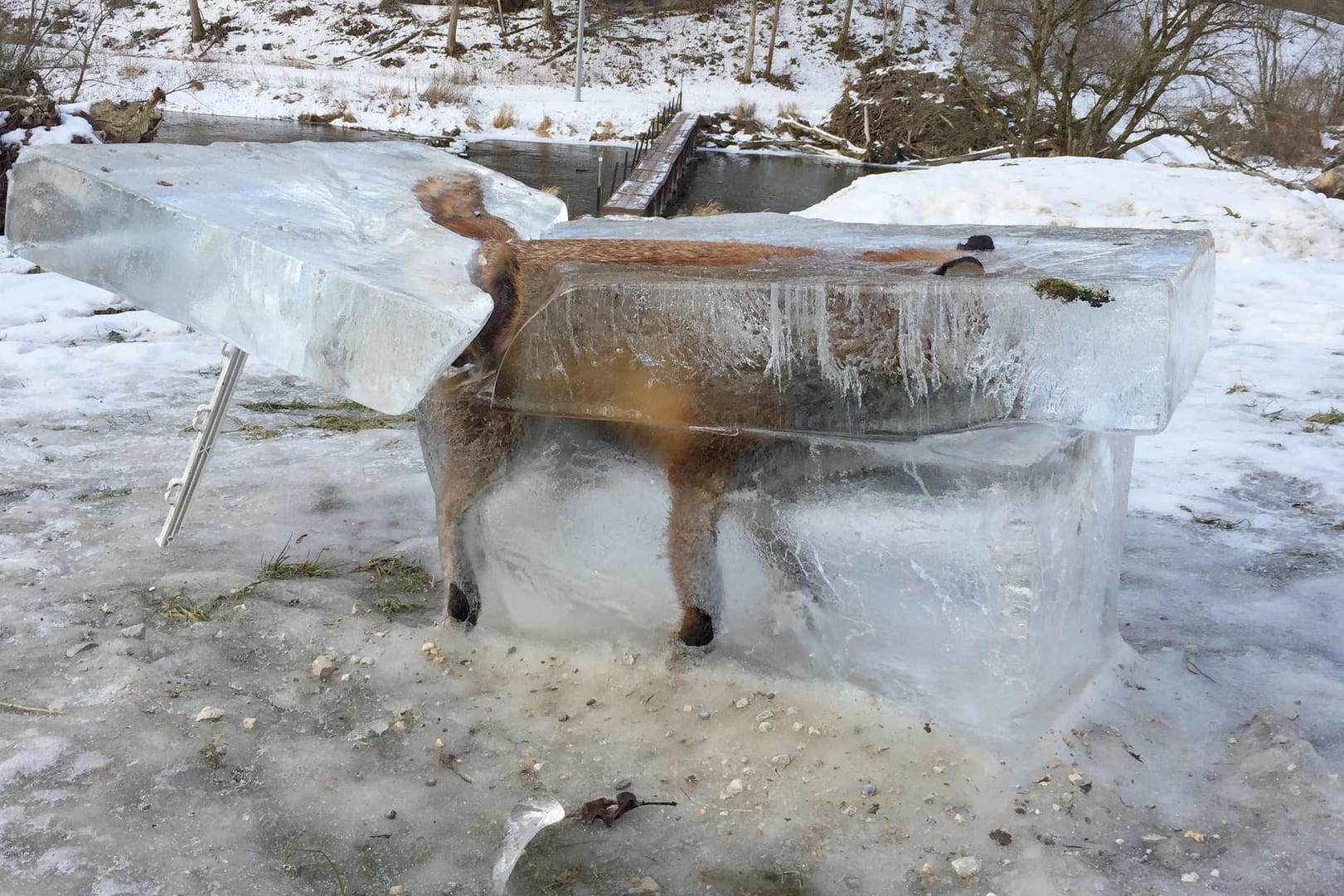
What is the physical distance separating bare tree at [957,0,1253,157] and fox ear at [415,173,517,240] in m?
13.4

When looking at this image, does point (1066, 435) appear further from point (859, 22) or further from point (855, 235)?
point (859, 22)

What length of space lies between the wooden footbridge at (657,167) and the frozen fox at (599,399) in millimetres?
9204

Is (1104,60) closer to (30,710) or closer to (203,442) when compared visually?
(203,442)

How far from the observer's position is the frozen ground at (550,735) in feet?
6.82

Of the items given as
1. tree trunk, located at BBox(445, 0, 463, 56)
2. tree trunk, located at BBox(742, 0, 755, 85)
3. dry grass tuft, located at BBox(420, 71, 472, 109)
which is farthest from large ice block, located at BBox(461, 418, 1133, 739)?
tree trunk, located at BBox(445, 0, 463, 56)

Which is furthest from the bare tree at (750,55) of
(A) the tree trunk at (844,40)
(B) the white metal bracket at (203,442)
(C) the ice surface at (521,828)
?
(C) the ice surface at (521,828)

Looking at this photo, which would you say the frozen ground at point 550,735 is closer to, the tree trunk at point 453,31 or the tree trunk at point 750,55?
the tree trunk at point 750,55

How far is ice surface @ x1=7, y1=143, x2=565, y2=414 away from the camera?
2.04 m

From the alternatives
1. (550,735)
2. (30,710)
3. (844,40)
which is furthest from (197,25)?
(550,735)

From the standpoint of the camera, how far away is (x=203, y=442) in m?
2.84

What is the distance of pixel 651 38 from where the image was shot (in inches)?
1241

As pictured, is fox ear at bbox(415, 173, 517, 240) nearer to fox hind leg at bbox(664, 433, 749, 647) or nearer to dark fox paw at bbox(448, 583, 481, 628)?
fox hind leg at bbox(664, 433, 749, 647)

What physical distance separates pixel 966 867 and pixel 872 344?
1.03 metres

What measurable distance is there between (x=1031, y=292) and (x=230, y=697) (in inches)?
80.2
